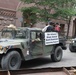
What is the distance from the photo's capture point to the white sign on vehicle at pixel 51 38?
1043 cm

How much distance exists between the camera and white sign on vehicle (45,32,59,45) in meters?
10.4

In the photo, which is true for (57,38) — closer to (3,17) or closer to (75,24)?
(3,17)

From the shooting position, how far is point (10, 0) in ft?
83.6

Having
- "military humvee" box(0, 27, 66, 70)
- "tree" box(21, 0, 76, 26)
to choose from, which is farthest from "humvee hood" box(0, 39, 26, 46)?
"tree" box(21, 0, 76, 26)

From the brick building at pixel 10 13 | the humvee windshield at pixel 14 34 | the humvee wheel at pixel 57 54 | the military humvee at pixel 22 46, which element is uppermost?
the brick building at pixel 10 13

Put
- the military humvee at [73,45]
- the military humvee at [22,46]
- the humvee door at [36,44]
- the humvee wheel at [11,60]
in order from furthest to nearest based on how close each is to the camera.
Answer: the military humvee at [73,45], the humvee door at [36,44], the military humvee at [22,46], the humvee wheel at [11,60]

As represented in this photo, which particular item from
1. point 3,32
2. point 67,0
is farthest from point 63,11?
point 3,32

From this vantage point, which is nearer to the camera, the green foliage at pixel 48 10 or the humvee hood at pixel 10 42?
the humvee hood at pixel 10 42

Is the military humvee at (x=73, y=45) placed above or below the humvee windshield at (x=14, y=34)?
below

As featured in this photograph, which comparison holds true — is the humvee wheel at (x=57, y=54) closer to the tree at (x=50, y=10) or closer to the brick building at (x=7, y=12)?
the tree at (x=50, y=10)

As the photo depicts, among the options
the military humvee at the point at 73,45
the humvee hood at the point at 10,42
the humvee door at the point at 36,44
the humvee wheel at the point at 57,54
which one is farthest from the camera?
the military humvee at the point at 73,45

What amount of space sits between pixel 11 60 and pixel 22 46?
2.50 ft

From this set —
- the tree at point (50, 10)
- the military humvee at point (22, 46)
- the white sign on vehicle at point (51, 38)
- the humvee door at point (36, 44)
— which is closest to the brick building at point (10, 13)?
the tree at point (50, 10)

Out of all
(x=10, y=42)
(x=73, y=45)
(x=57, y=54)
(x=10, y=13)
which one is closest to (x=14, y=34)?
(x=10, y=42)
